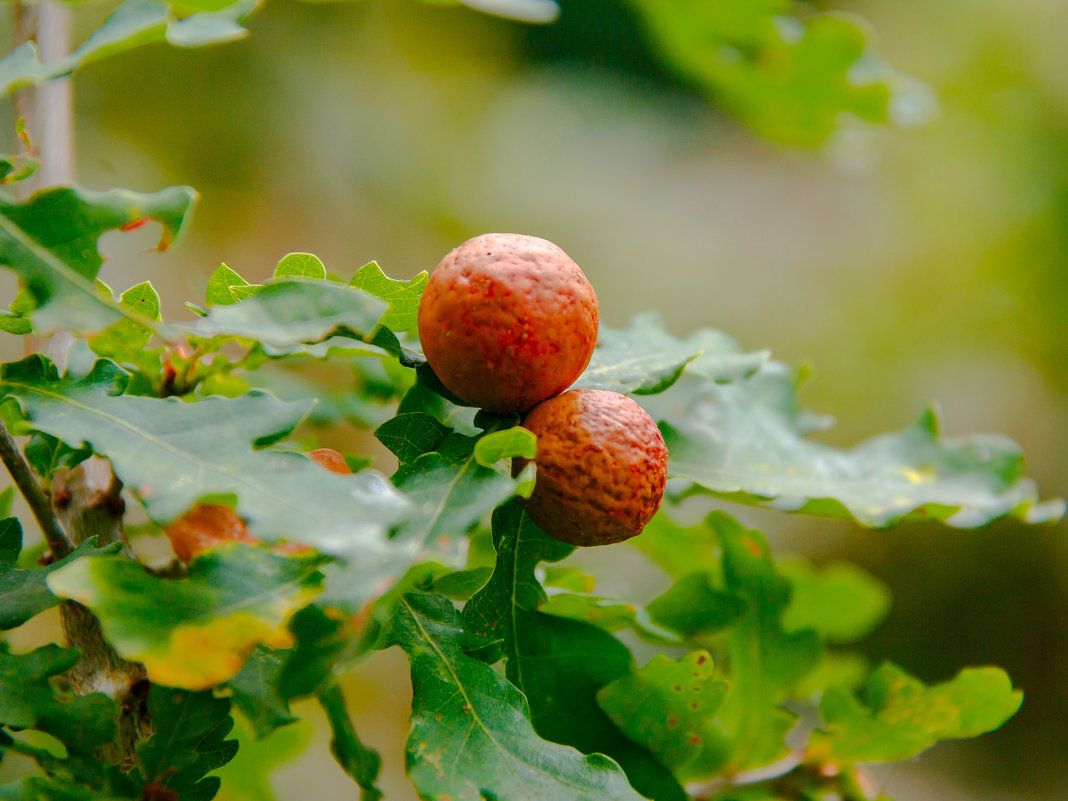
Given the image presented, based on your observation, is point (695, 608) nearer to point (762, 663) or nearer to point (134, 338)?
point (762, 663)

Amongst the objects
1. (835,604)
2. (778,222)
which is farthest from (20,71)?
(778,222)

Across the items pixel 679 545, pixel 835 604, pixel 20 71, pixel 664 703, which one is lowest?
pixel 835 604

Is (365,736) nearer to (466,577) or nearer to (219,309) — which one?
(466,577)

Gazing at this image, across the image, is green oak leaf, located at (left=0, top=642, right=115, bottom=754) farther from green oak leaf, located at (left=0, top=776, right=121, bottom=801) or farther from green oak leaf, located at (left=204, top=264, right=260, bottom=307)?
green oak leaf, located at (left=204, top=264, right=260, bottom=307)

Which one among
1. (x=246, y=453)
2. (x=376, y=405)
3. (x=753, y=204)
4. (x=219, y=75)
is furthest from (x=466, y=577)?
(x=753, y=204)

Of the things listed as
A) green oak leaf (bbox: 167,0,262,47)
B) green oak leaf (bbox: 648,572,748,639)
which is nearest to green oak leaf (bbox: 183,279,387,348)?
green oak leaf (bbox: 167,0,262,47)
